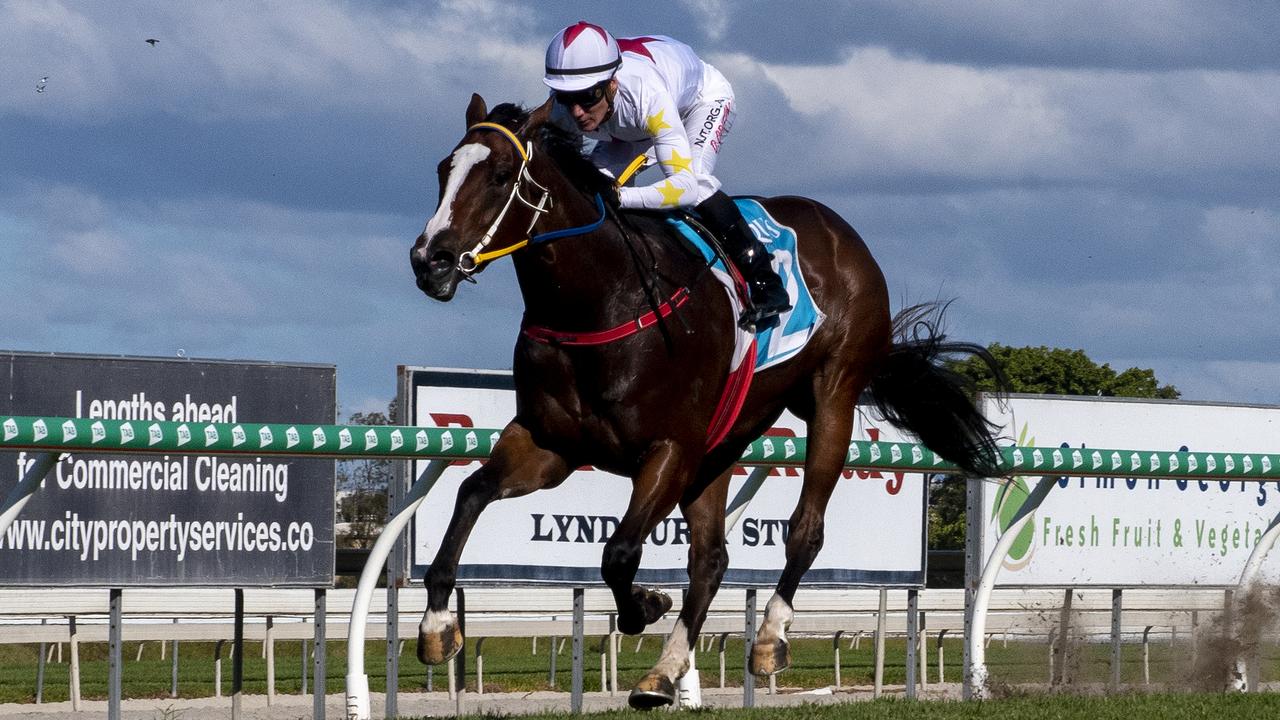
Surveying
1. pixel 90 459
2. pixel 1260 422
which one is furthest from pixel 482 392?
pixel 1260 422

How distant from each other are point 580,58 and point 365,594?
1.80 meters

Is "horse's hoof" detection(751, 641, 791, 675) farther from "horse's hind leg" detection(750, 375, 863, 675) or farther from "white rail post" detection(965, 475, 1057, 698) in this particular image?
"white rail post" detection(965, 475, 1057, 698)

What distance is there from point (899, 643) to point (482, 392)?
898cm

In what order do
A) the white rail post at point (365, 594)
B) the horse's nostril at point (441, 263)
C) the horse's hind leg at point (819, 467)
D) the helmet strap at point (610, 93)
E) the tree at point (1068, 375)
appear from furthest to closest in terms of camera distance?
1. the tree at point (1068, 375)
2. the horse's hind leg at point (819, 467)
3. the white rail post at point (365, 594)
4. the helmet strap at point (610, 93)
5. the horse's nostril at point (441, 263)

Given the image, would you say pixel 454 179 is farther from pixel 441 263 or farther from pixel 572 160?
pixel 572 160

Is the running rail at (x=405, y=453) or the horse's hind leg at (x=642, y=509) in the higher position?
the running rail at (x=405, y=453)

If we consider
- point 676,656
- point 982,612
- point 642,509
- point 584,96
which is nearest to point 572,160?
point 584,96

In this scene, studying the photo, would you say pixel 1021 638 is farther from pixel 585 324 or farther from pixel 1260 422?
pixel 1260 422

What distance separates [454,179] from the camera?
4.17m

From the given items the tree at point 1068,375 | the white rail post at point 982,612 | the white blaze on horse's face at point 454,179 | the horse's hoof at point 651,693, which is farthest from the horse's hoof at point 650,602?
the tree at point 1068,375

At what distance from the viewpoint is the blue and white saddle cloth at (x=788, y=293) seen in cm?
515

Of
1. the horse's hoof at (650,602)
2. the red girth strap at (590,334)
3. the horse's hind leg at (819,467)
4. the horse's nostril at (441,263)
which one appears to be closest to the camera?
the horse's nostril at (441,263)

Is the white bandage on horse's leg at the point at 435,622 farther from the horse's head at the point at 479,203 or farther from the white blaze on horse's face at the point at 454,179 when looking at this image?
the white blaze on horse's face at the point at 454,179

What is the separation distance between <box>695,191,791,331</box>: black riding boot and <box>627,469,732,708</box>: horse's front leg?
0.63m
